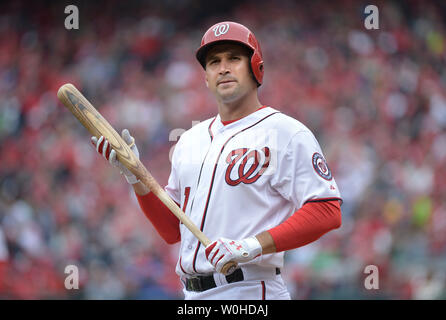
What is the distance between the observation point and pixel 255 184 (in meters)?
1.97

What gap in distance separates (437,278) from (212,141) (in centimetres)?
378

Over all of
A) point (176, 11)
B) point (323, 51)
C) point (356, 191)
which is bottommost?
point (356, 191)

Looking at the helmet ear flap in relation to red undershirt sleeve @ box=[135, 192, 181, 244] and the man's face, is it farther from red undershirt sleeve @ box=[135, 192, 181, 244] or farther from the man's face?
red undershirt sleeve @ box=[135, 192, 181, 244]

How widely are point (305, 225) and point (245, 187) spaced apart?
9.9 inches

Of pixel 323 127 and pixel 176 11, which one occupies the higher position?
pixel 176 11

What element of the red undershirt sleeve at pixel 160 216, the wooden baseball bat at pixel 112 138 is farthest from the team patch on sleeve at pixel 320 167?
the red undershirt sleeve at pixel 160 216

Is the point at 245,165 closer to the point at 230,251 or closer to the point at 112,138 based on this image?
the point at 230,251

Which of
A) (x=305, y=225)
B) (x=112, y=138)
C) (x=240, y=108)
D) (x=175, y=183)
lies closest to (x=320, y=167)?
(x=305, y=225)

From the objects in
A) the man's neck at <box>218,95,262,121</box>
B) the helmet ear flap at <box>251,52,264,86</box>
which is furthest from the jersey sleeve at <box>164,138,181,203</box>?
the helmet ear flap at <box>251,52,264,86</box>

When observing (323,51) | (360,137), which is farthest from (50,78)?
(360,137)

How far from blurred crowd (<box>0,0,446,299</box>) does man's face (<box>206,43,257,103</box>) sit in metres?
3.30

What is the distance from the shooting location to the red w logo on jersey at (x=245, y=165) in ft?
6.52

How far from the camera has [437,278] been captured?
516 cm
